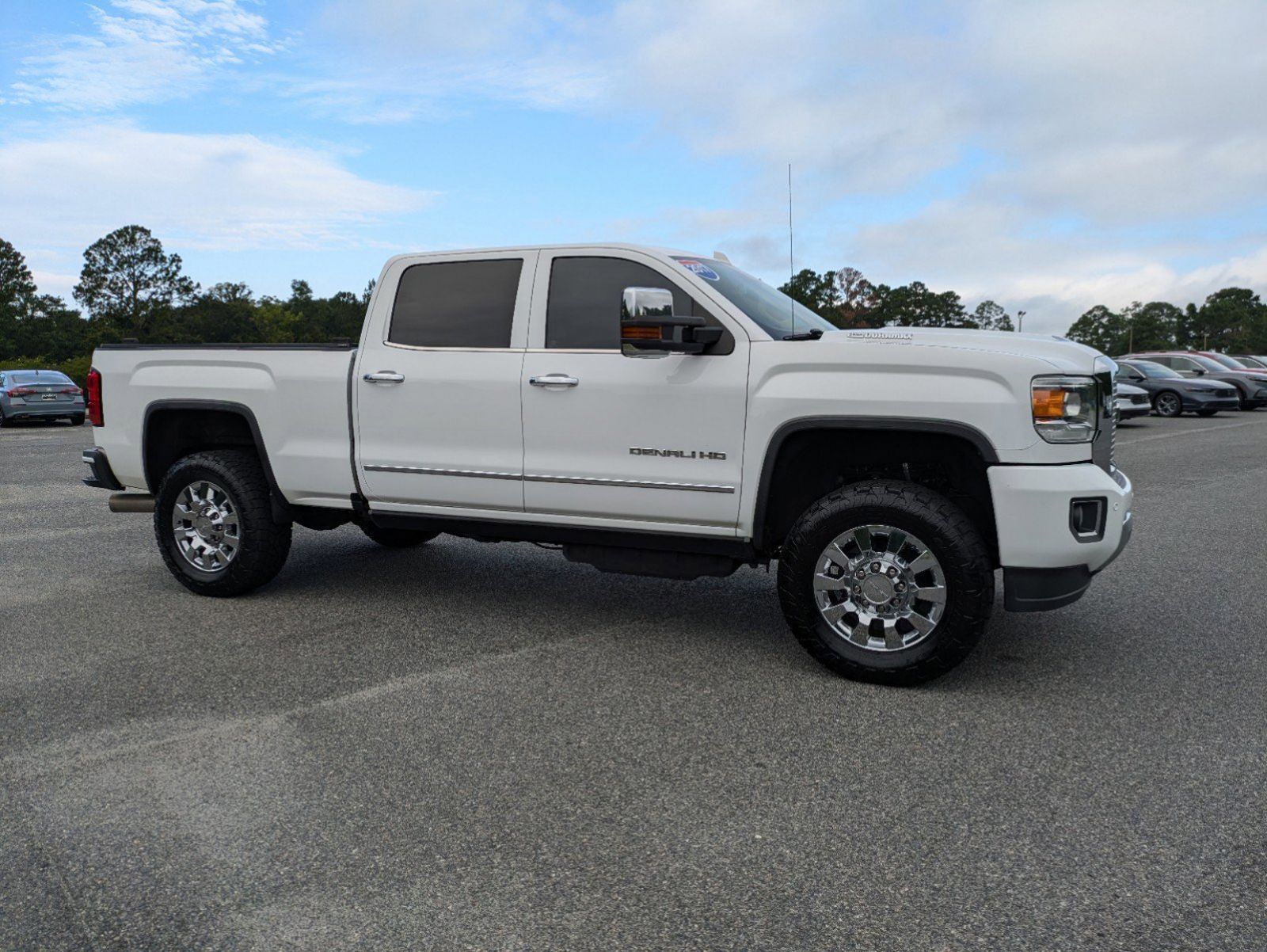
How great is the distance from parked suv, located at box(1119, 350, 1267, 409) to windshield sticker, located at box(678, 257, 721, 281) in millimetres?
26802

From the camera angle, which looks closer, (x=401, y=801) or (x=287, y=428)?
(x=401, y=801)

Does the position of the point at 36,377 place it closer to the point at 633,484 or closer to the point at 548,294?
the point at 548,294

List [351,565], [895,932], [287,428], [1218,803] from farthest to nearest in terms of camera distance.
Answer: [351,565]
[287,428]
[1218,803]
[895,932]

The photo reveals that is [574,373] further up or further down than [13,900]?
further up

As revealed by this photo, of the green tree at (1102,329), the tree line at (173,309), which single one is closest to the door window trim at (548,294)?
the tree line at (173,309)

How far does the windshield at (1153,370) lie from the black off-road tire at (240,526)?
2554 cm

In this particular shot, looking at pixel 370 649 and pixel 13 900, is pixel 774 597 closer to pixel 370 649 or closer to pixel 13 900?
pixel 370 649

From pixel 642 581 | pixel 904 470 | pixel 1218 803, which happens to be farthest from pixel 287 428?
pixel 1218 803

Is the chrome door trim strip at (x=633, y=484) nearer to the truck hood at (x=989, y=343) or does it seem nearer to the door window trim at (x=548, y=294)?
the door window trim at (x=548, y=294)

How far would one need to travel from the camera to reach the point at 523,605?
6227 millimetres

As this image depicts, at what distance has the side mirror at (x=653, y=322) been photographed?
4719 mm

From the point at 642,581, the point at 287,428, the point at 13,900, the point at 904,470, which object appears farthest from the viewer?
the point at 642,581

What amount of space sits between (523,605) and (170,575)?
2.60m

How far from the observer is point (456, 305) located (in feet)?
18.9
